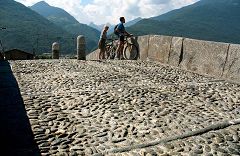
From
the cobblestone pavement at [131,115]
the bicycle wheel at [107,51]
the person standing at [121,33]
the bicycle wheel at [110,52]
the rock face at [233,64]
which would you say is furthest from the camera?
the bicycle wheel at [107,51]

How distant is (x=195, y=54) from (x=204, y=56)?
1.71ft

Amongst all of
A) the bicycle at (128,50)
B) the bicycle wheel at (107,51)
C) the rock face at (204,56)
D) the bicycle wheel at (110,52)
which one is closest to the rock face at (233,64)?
the rock face at (204,56)

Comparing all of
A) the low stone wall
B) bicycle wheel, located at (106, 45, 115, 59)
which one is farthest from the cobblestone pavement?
bicycle wheel, located at (106, 45, 115, 59)

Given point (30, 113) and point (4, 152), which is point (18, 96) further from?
point (4, 152)

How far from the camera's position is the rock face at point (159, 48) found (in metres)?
12.7

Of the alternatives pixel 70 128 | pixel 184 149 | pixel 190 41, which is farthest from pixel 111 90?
pixel 190 41

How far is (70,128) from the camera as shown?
4.88 meters

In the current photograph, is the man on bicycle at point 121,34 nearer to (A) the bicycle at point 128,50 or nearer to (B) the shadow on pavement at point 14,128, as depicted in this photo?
(A) the bicycle at point 128,50

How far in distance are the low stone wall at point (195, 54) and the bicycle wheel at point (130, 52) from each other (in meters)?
0.24

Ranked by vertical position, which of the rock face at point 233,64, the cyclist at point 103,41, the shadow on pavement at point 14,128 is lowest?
the shadow on pavement at point 14,128

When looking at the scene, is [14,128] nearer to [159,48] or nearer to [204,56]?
[204,56]

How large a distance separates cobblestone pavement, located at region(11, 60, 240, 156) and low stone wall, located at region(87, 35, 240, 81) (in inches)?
33.7

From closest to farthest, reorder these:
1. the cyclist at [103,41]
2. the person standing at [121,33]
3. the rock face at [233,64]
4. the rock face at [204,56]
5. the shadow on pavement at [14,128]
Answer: the shadow on pavement at [14,128] → the rock face at [233,64] → the rock face at [204,56] → the person standing at [121,33] → the cyclist at [103,41]

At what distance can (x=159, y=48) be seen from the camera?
13211 mm
